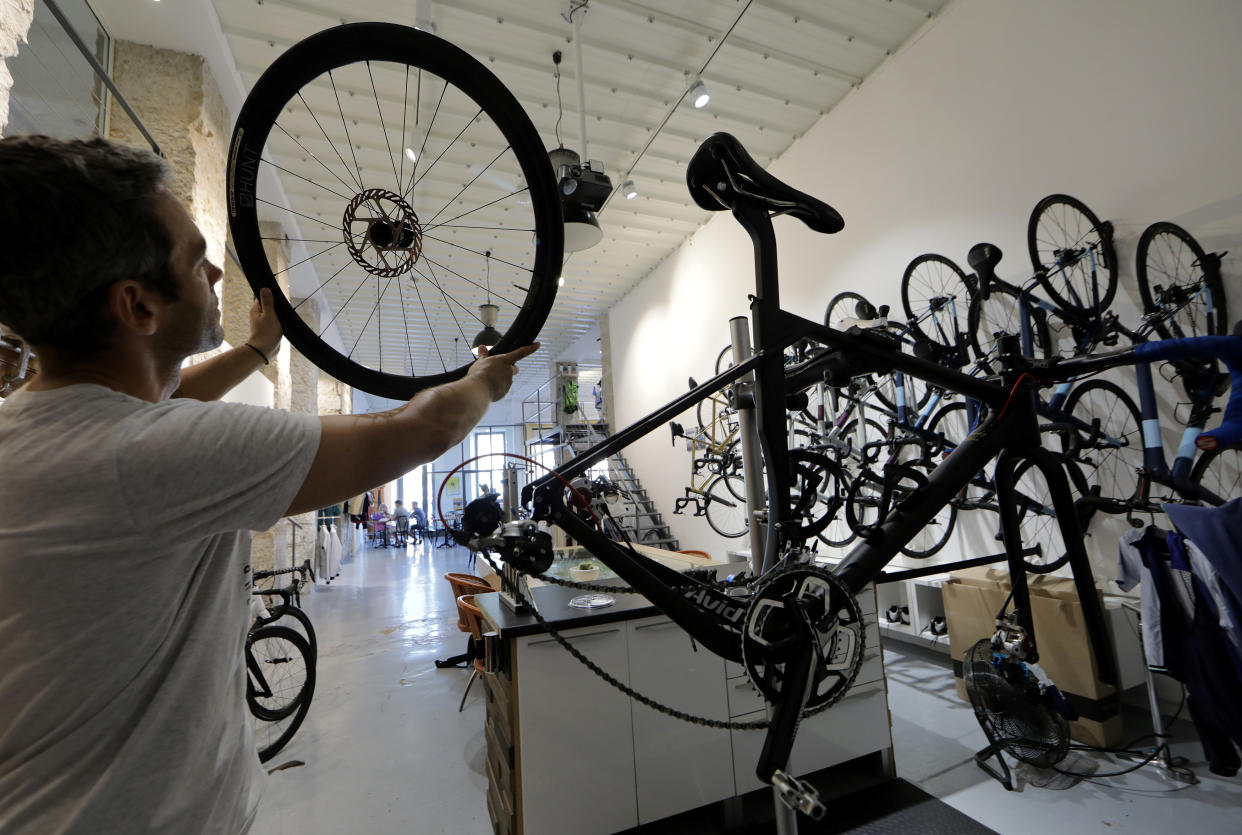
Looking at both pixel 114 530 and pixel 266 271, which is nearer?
pixel 114 530

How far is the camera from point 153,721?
611mm

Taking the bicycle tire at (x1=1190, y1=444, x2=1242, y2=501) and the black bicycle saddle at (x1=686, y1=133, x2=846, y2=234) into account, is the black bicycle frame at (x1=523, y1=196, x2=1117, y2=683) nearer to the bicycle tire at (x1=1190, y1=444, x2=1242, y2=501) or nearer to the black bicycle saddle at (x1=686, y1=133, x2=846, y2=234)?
the black bicycle saddle at (x1=686, y1=133, x2=846, y2=234)

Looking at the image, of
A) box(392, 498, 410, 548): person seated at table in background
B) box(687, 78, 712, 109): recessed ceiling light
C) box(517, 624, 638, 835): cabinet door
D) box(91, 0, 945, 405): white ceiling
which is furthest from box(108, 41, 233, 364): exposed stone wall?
box(392, 498, 410, 548): person seated at table in background

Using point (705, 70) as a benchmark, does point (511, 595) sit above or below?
below

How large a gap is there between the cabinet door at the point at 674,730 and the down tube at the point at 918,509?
1.08 m

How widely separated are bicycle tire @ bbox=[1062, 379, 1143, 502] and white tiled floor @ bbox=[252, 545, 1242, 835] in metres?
1.27

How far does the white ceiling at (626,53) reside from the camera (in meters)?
3.64

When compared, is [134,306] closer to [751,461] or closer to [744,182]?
[744,182]

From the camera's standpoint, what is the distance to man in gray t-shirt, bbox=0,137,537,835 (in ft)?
1.78

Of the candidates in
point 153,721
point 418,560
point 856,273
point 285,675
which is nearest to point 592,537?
point 153,721

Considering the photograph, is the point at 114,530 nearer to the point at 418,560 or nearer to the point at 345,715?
the point at 345,715

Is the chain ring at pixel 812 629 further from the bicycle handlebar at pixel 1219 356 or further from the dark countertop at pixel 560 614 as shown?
the bicycle handlebar at pixel 1219 356

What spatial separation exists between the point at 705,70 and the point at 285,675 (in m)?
5.64

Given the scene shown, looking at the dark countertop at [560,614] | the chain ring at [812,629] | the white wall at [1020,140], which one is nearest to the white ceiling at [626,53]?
the white wall at [1020,140]
